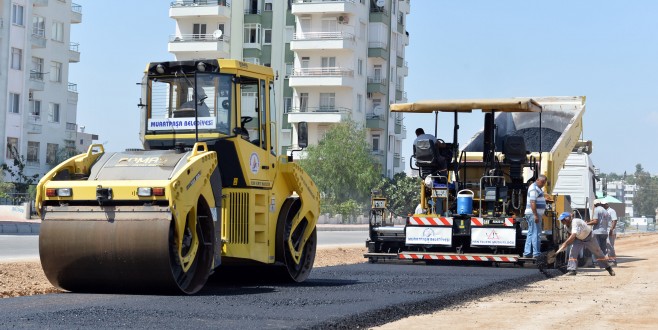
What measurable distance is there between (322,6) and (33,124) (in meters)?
17.8

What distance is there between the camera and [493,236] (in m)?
20.8

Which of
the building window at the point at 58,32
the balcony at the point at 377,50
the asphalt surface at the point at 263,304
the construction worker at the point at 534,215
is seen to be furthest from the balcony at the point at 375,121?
the asphalt surface at the point at 263,304

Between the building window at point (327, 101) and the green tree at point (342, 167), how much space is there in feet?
8.16

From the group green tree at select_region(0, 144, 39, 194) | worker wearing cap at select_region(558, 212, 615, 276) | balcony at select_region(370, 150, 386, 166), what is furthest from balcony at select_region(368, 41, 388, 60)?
worker wearing cap at select_region(558, 212, 615, 276)

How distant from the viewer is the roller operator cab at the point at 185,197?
12758 millimetres

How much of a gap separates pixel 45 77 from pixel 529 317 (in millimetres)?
54535

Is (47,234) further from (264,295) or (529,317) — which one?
(529,317)

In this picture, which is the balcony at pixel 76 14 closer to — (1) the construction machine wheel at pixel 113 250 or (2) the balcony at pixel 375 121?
(2) the balcony at pixel 375 121

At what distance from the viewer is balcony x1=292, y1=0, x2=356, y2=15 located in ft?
224

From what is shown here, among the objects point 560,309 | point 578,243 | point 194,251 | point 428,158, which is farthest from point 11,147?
point 560,309

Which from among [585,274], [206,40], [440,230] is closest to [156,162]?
[440,230]

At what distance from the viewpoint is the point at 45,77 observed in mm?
63906

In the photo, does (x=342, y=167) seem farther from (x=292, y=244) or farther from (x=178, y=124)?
(x=178, y=124)

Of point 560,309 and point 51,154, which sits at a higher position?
point 51,154
